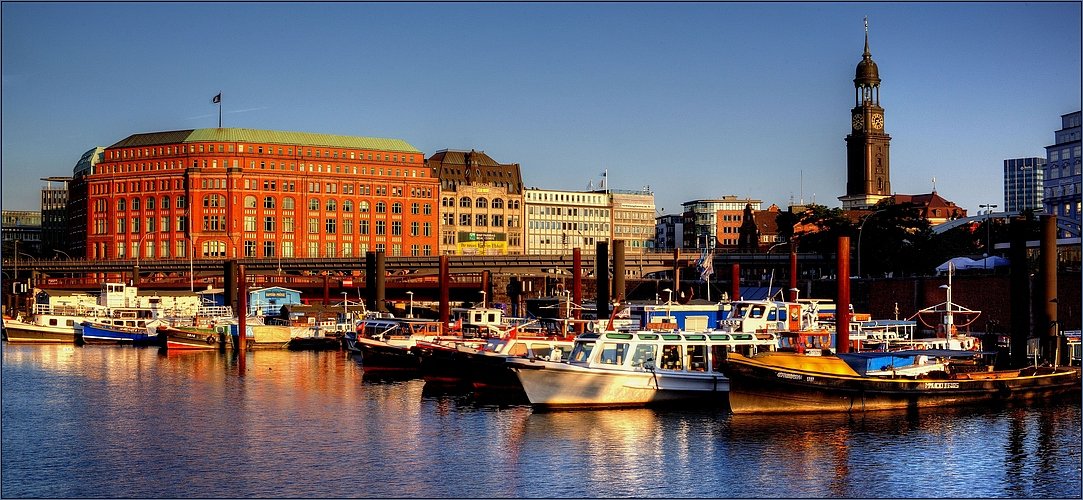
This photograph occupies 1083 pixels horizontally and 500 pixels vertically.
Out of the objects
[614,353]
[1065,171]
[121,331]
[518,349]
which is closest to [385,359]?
[518,349]

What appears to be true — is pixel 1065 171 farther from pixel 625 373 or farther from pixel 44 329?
pixel 44 329

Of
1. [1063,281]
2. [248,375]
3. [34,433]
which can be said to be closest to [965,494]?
[34,433]

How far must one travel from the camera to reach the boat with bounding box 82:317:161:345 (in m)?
134

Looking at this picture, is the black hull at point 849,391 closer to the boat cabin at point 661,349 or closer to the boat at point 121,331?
the boat cabin at point 661,349

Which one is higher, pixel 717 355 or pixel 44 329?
pixel 717 355

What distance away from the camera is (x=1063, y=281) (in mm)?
106125

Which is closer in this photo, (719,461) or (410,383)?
(719,461)

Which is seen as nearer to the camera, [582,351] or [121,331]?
[582,351]

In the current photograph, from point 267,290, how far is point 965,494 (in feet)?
403

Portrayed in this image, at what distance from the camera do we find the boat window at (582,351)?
221 feet

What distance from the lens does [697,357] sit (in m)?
69.2

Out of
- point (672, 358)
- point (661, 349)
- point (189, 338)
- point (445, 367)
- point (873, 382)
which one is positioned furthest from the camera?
point (189, 338)

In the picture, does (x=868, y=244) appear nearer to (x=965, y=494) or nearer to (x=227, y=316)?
(x=227, y=316)

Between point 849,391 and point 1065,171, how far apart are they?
108 m
